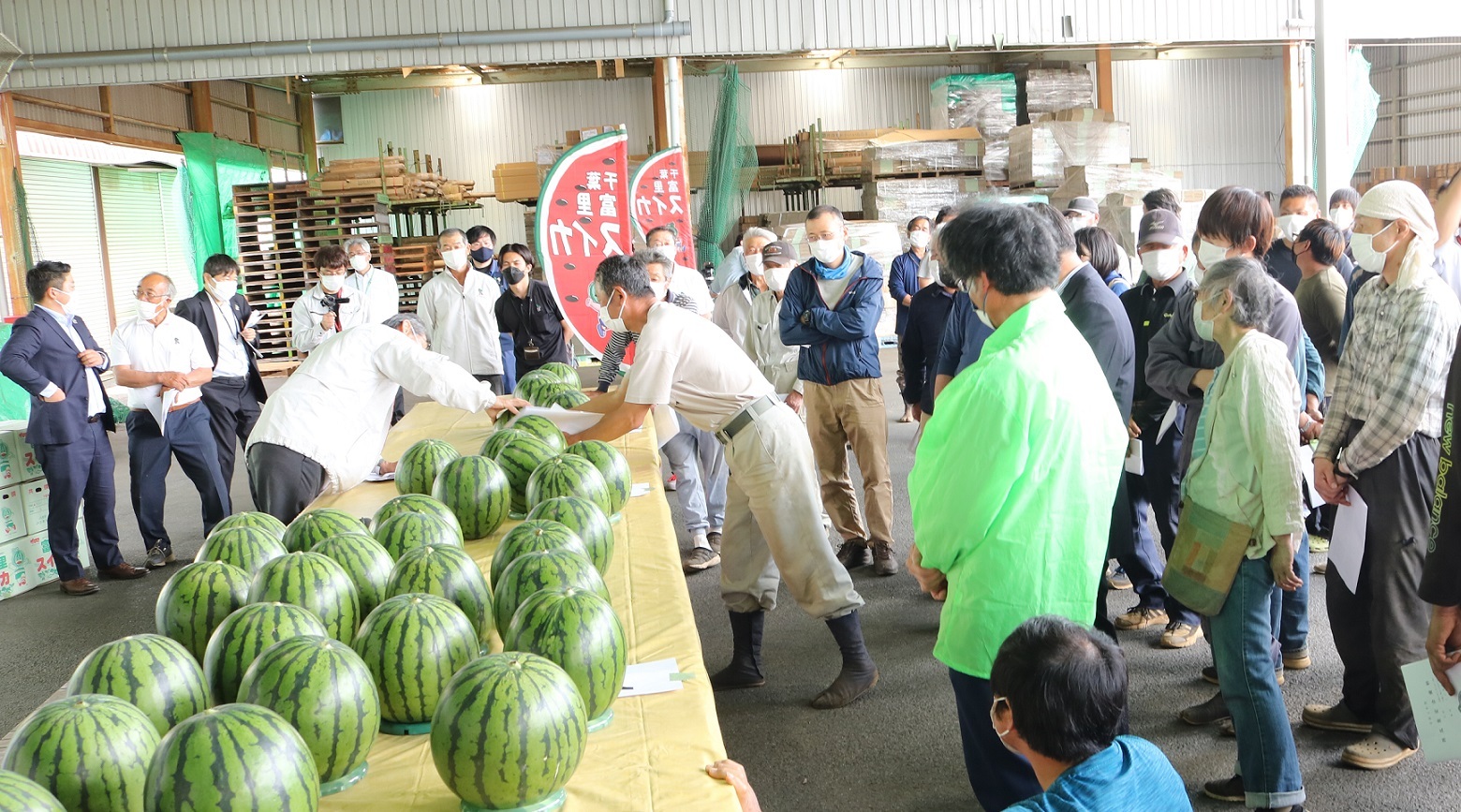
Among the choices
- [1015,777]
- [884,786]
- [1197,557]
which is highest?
[1197,557]

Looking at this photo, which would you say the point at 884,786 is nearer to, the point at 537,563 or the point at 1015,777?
the point at 1015,777

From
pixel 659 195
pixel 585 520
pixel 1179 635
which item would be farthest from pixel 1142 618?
pixel 659 195

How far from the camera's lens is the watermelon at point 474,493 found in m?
3.07

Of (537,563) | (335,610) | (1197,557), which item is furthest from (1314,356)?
(335,610)

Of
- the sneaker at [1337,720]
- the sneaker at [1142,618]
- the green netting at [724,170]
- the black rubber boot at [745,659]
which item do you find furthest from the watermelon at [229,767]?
the green netting at [724,170]

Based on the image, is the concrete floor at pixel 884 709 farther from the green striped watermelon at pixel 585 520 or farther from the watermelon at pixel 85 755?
the watermelon at pixel 85 755

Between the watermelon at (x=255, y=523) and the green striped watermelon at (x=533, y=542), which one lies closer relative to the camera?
the green striped watermelon at (x=533, y=542)

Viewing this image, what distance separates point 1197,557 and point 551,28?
11.2m

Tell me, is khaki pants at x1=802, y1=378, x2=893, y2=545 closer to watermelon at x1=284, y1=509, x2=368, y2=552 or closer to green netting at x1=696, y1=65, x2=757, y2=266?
watermelon at x1=284, y1=509, x2=368, y2=552

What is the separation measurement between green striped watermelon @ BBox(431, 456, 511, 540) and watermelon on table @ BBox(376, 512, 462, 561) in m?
0.41

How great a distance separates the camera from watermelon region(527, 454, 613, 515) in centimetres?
305

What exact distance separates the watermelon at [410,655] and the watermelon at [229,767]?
382 millimetres

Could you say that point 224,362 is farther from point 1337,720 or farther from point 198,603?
point 1337,720

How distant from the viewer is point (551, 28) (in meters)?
12.6
